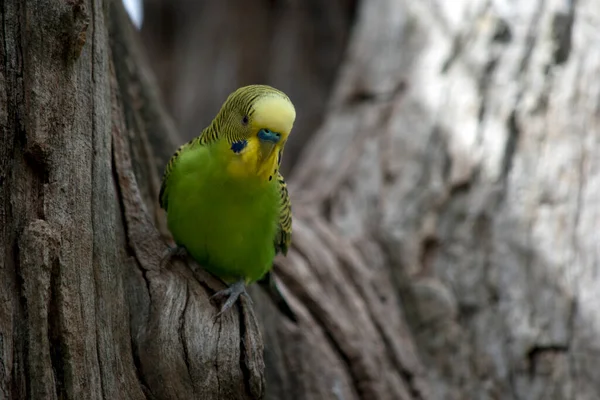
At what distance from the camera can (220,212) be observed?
3.52 meters

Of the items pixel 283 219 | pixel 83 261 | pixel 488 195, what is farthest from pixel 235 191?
pixel 488 195

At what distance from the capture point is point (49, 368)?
2.68 meters

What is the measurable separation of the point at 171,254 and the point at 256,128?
85cm

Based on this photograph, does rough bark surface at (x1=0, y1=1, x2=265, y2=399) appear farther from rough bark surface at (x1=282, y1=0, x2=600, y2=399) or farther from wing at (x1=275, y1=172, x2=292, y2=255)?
rough bark surface at (x1=282, y1=0, x2=600, y2=399)

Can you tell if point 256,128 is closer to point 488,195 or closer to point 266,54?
point 488,195

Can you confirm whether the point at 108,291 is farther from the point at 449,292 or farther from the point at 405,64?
the point at 405,64

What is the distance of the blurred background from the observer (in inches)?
360

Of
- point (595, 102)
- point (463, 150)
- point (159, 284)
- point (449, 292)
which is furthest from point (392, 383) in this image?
point (595, 102)

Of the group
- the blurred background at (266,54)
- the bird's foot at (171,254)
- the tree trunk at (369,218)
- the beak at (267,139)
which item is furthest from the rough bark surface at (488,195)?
the blurred background at (266,54)

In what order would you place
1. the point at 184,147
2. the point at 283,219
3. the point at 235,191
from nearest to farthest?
the point at 235,191 < the point at 184,147 < the point at 283,219

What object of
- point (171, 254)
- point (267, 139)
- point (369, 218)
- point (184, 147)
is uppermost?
point (369, 218)

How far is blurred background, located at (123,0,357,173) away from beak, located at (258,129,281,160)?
20.0 feet

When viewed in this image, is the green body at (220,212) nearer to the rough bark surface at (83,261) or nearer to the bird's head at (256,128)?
the bird's head at (256,128)

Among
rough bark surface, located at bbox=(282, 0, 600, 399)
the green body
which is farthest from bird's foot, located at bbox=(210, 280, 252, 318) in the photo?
rough bark surface, located at bbox=(282, 0, 600, 399)
